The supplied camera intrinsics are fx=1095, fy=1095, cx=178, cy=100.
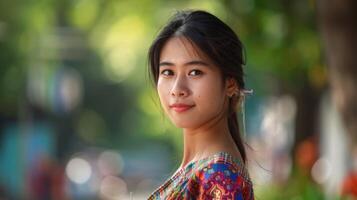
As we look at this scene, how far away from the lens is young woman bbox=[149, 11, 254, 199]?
310cm

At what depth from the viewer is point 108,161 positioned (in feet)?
118

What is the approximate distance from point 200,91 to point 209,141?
159mm

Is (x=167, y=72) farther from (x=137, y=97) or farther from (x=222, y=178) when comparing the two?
(x=137, y=97)

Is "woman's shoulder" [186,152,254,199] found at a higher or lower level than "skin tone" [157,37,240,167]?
lower

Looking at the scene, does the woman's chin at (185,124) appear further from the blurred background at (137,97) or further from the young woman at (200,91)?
the blurred background at (137,97)

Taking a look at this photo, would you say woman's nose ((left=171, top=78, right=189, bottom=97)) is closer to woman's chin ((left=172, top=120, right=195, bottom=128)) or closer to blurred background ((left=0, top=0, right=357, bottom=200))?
woman's chin ((left=172, top=120, right=195, bottom=128))

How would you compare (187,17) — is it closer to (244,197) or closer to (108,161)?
(244,197)

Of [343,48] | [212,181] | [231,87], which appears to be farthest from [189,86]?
[343,48]

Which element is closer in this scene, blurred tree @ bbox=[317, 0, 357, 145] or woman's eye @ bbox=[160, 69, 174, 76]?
woman's eye @ bbox=[160, 69, 174, 76]

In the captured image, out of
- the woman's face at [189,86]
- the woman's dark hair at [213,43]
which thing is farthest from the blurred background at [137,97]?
the woman's face at [189,86]

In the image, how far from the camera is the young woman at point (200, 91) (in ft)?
10.2

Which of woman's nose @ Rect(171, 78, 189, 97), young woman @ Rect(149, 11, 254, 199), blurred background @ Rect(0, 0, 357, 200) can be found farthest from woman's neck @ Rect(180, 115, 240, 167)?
blurred background @ Rect(0, 0, 357, 200)

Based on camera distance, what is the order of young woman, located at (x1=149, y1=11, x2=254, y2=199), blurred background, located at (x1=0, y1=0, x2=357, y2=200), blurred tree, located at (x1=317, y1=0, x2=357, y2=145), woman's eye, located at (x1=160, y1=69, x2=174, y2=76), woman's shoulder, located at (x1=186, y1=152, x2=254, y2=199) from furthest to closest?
A: blurred background, located at (x1=0, y1=0, x2=357, y2=200) < blurred tree, located at (x1=317, y1=0, x2=357, y2=145) < woman's eye, located at (x1=160, y1=69, x2=174, y2=76) < young woman, located at (x1=149, y1=11, x2=254, y2=199) < woman's shoulder, located at (x1=186, y1=152, x2=254, y2=199)

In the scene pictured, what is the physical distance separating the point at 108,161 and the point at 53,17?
49.9 feet
